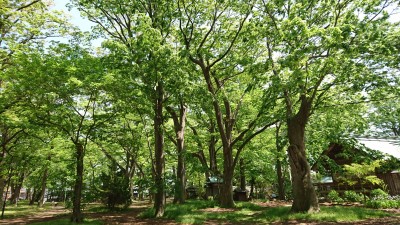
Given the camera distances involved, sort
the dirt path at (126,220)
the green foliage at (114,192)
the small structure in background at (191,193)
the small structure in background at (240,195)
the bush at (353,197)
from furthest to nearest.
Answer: the small structure in background at (191,193)
the small structure in background at (240,195)
the bush at (353,197)
the green foliage at (114,192)
the dirt path at (126,220)

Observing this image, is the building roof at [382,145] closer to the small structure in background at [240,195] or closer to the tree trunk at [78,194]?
the small structure in background at [240,195]

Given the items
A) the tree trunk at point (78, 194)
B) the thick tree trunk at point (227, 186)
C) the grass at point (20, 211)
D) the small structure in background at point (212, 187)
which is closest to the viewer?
the tree trunk at point (78, 194)

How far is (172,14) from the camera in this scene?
48.4ft

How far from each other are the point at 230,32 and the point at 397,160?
1308 centimetres

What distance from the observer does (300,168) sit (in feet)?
45.7

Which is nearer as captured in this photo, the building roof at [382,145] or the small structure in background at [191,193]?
the building roof at [382,145]

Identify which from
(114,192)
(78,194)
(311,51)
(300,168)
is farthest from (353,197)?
(78,194)

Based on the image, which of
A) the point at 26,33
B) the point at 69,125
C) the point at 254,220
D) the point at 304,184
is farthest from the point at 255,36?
the point at 26,33

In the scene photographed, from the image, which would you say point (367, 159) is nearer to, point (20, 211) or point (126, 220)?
point (126, 220)

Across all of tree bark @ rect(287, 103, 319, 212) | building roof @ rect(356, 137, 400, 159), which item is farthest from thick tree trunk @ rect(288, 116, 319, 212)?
building roof @ rect(356, 137, 400, 159)

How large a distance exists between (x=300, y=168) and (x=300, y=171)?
154 millimetres

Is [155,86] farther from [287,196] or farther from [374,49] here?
[287,196]

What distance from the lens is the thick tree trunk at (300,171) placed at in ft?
43.8

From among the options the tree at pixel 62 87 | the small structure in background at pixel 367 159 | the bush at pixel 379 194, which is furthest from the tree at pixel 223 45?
the bush at pixel 379 194
